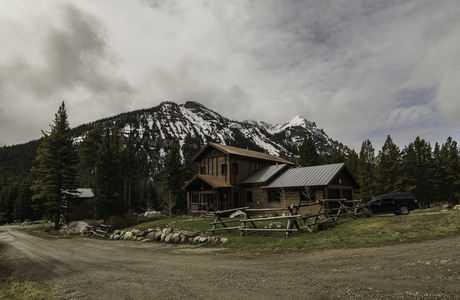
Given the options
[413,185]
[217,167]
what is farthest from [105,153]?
[413,185]

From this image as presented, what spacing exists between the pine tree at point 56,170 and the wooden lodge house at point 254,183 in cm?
1780

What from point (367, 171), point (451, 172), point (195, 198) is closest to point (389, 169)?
point (367, 171)

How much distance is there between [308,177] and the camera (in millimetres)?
29156

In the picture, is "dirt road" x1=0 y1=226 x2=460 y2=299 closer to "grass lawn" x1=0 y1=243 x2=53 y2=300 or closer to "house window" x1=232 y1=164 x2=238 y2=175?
"grass lawn" x1=0 y1=243 x2=53 y2=300

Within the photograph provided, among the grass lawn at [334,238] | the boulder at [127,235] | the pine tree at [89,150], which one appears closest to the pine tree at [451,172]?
the grass lawn at [334,238]

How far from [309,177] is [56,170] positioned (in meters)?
35.0

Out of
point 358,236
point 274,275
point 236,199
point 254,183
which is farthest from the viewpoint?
point 236,199

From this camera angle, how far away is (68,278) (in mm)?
9836

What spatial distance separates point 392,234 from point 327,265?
19.9ft

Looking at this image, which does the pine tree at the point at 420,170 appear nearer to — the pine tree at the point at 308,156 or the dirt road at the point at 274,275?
the pine tree at the point at 308,156

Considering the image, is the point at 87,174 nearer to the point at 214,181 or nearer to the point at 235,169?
the point at 214,181

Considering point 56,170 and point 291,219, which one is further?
point 56,170

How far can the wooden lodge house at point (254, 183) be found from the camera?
2834cm

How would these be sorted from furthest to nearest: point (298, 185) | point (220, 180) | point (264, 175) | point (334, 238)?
point (220, 180)
point (264, 175)
point (298, 185)
point (334, 238)
